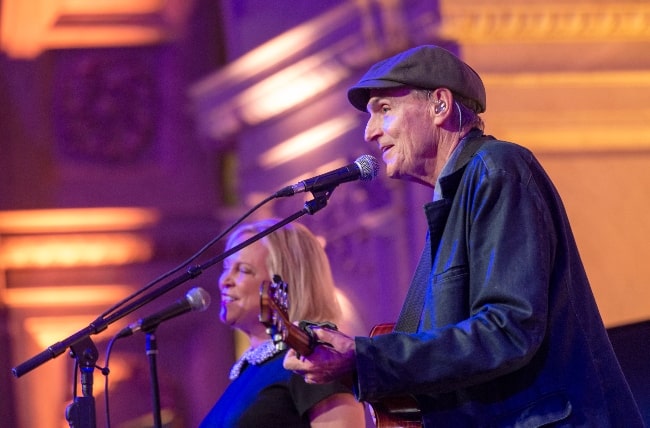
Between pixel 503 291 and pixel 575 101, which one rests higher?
pixel 575 101

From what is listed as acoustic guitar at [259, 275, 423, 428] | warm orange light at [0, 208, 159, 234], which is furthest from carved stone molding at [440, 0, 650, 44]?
warm orange light at [0, 208, 159, 234]

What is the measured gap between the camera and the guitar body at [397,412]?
2469 mm

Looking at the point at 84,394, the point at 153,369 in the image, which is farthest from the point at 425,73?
the point at 84,394

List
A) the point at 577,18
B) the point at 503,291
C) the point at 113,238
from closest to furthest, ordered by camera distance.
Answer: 1. the point at 503,291
2. the point at 577,18
3. the point at 113,238

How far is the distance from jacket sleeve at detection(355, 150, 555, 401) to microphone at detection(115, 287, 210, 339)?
35.4 inches

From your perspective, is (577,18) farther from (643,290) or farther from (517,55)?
(643,290)

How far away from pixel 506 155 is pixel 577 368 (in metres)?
0.45

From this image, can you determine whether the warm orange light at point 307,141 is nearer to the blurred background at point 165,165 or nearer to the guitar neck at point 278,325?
the blurred background at point 165,165

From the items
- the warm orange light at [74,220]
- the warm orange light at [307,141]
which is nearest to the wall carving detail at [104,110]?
the warm orange light at [74,220]

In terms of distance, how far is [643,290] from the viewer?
475 cm

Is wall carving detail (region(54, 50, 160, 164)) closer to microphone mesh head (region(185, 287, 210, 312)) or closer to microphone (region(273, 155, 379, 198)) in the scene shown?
microphone mesh head (region(185, 287, 210, 312))

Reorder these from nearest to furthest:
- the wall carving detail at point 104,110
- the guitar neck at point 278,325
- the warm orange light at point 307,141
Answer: the guitar neck at point 278,325
the warm orange light at point 307,141
the wall carving detail at point 104,110

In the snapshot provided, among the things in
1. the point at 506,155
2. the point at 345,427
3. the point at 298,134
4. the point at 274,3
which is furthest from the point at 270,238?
the point at 274,3

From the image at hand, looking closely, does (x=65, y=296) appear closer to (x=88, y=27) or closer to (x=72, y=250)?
(x=72, y=250)
